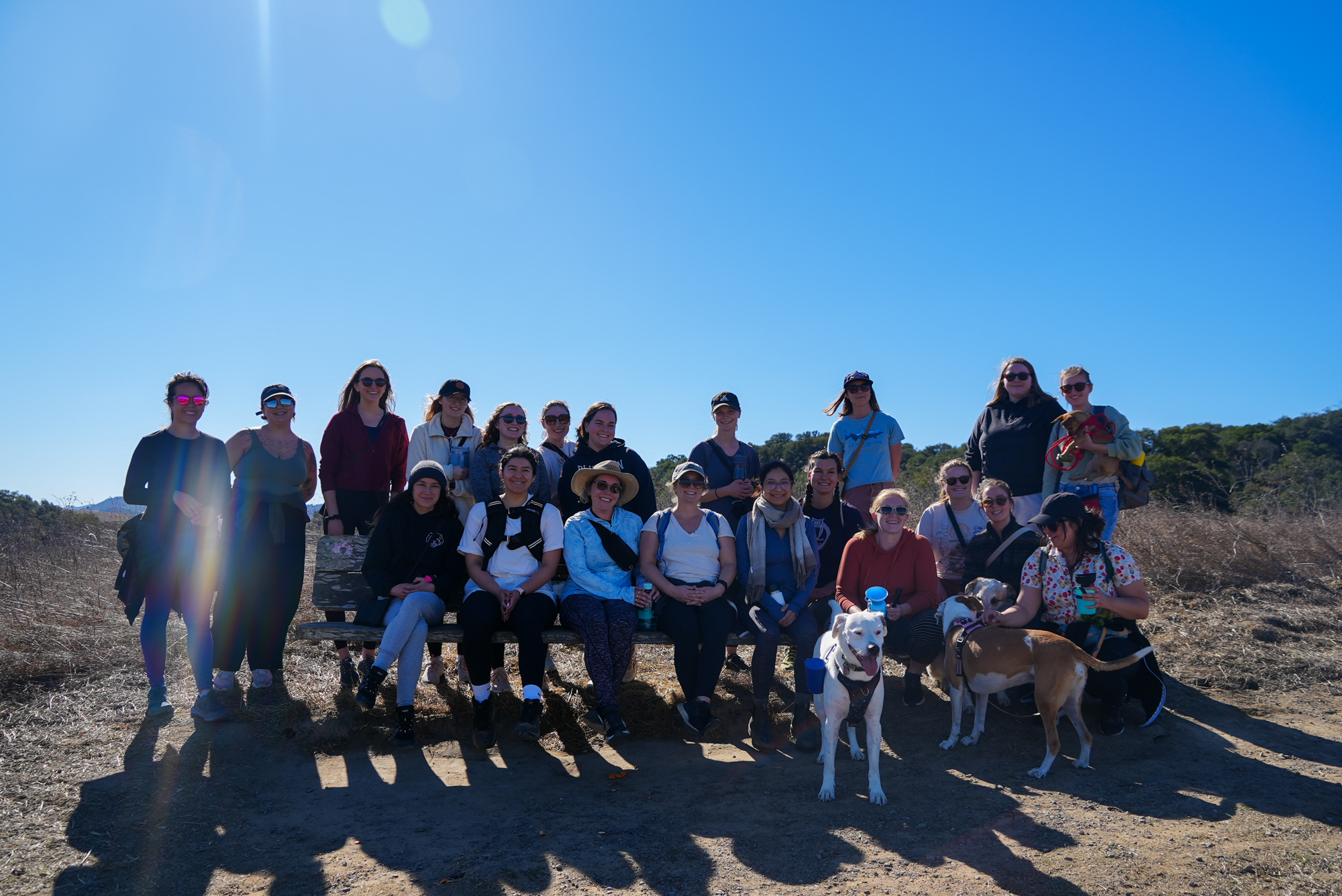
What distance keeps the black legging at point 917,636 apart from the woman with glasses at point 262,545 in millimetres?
4213

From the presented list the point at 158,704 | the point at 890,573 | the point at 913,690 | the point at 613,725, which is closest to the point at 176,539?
the point at 158,704

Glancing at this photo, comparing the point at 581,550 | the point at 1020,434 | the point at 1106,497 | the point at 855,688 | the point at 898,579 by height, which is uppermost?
the point at 1020,434

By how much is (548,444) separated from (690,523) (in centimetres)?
154

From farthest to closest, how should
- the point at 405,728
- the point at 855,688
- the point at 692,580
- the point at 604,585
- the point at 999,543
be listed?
the point at 999,543 < the point at 692,580 < the point at 604,585 < the point at 405,728 < the point at 855,688

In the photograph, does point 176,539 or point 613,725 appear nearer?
point 613,725

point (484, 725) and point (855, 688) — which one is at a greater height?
point (855, 688)

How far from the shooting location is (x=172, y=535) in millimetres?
4969

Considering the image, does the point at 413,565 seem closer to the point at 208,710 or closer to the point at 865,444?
the point at 208,710

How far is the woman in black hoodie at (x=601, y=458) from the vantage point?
5.67 metres

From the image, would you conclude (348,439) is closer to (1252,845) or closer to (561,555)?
(561,555)

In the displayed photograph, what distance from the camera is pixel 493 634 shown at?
479cm

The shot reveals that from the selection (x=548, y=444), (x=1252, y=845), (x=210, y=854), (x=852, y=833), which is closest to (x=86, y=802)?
(x=210, y=854)

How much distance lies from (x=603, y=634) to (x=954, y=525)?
271 centimetres

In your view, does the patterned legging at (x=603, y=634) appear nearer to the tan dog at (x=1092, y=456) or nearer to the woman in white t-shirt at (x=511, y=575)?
the woman in white t-shirt at (x=511, y=575)
